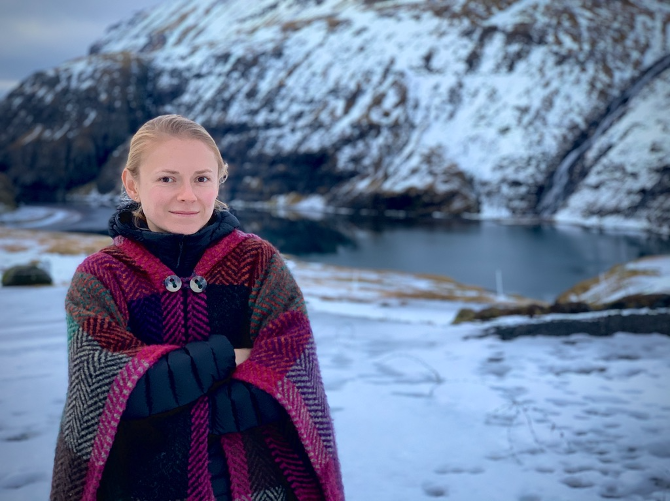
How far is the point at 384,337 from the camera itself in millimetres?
7457

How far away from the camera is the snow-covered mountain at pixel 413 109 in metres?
59.2

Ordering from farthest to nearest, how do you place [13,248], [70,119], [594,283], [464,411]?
[70,119]
[594,283]
[13,248]
[464,411]

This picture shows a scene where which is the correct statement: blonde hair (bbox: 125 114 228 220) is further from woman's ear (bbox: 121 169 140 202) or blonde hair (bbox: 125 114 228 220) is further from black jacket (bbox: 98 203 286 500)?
black jacket (bbox: 98 203 286 500)

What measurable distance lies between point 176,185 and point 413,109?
76004mm

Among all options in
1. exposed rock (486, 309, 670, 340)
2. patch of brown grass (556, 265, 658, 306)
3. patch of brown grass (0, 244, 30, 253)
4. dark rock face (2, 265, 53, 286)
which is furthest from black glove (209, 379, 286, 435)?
patch of brown grass (0, 244, 30, 253)

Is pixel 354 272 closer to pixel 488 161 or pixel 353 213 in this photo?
pixel 353 213

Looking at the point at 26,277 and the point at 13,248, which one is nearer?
the point at 26,277

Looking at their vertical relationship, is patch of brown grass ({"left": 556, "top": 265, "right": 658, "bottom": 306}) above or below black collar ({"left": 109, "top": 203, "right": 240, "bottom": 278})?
below

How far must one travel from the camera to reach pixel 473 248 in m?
36.6

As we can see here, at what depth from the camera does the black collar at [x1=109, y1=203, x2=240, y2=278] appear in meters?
2.11

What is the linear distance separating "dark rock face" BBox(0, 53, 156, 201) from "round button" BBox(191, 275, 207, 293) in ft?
214

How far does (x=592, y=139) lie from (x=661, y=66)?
1258 cm

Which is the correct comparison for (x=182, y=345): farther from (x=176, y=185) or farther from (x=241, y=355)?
(x=176, y=185)

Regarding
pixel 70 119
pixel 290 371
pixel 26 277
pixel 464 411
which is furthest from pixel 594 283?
pixel 70 119
